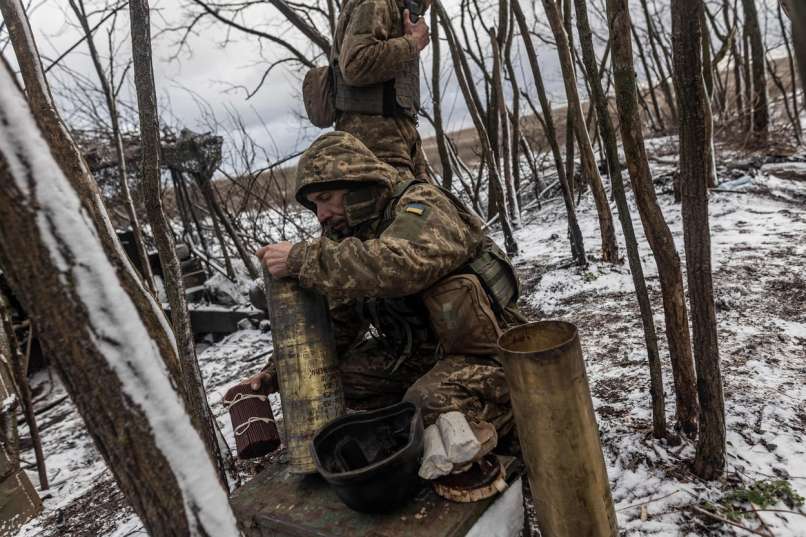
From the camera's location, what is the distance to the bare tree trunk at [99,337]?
773 millimetres

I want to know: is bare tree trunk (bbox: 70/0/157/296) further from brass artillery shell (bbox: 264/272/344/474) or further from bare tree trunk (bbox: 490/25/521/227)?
bare tree trunk (bbox: 490/25/521/227)

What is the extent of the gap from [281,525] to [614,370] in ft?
6.38

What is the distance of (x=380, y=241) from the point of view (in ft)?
6.29

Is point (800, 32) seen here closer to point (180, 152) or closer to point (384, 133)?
point (384, 133)

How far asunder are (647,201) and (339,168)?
4.01ft

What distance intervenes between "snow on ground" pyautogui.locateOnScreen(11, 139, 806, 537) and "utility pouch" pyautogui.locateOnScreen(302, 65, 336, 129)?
2.24 metres

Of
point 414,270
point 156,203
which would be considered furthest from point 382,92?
point 414,270

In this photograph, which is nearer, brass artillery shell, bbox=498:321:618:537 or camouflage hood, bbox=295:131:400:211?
brass artillery shell, bbox=498:321:618:537

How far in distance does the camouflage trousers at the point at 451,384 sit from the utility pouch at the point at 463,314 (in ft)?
0.24

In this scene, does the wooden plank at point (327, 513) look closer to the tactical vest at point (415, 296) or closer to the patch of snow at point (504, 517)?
the patch of snow at point (504, 517)

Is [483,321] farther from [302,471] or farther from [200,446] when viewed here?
[200,446]

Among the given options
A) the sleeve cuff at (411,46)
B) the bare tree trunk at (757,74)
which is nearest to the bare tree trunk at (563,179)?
the sleeve cuff at (411,46)

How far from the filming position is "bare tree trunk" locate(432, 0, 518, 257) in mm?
5329

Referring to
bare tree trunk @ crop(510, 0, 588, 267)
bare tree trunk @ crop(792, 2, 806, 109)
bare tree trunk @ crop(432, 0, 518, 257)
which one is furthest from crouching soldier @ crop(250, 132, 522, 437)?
bare tree trunk @ crop(432, 0, 518, 257)
